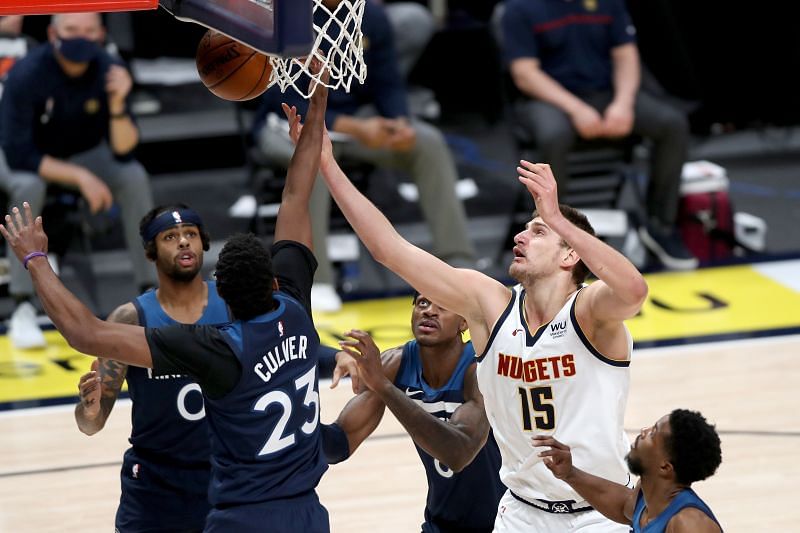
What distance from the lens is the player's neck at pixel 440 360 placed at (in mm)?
5152

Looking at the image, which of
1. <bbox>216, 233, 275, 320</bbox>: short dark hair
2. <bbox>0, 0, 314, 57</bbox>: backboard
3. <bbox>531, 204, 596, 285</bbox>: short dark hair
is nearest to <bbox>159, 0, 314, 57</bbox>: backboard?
<bbox>0, 0, 314, 57</bbox>: backboard

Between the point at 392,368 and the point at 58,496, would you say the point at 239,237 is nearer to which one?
the point at 392,368

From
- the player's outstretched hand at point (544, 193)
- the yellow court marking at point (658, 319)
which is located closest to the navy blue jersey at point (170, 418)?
the player's outstretched hand at point (544, 193)

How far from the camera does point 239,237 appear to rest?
4.56m

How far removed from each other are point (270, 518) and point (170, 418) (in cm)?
79

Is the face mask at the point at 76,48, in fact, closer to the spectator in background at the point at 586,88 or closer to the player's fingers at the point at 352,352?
the spectator in background at the point at 586,88

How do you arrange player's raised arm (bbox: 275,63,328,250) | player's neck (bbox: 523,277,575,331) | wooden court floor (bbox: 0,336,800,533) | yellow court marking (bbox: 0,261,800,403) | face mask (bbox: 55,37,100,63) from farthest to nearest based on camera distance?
face mask (bbox: 55,37,100,63) → yellow court marking (bbox: 0,261,800,403) → wooden court floor (bbox: 0,336,800,533) → player's raised arm (bbox: 275,63,328,250) → player's neck (bbox: 523,277,575,331)

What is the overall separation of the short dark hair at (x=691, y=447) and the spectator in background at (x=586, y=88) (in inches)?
Result: 214

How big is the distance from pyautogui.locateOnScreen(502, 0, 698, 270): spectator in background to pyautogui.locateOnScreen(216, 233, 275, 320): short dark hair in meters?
5.28

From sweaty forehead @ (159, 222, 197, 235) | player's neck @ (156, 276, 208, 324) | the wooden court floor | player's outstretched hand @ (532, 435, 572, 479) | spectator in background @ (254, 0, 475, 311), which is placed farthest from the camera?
spectator in background @ (254, 0, 475, 311)

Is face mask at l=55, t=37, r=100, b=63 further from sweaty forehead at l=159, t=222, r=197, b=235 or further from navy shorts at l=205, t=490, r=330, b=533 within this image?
navy shorts at l=205, t=490, r=330, b=533

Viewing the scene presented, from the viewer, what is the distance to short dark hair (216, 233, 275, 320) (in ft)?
14.6

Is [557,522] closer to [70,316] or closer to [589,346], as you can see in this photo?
[589,346]

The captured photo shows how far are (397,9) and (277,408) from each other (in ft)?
24.1
